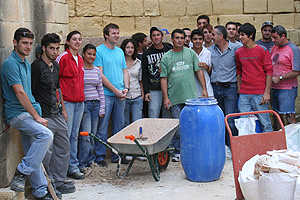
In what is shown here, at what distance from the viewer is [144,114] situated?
8172 mm

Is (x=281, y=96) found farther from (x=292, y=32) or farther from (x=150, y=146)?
(x=150, y=146)

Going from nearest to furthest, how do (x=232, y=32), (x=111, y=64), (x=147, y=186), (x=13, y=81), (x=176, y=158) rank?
(x=13, y=81), (x=147, y=186), (x=111, y=64), (x=176, y=158), (x=232, y=32)

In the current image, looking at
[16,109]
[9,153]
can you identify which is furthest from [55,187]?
[16,109]

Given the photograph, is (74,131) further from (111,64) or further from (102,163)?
(111,64)

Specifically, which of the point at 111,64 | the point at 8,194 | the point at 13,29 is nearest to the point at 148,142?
the point at 111,64

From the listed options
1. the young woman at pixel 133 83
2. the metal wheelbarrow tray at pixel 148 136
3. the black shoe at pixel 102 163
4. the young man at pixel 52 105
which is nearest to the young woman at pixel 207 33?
→ the young woman at pixel 133 83

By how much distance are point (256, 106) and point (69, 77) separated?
327 centimetres

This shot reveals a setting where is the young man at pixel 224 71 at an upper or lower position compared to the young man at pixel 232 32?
lower

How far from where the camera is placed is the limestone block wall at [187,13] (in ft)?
30.1

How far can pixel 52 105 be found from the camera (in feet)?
18.4

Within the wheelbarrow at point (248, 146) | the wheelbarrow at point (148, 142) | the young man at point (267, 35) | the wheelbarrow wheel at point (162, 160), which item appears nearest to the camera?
the wheelbarrow at point (248, 146)

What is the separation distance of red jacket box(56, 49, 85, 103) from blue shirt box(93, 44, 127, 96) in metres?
0.93

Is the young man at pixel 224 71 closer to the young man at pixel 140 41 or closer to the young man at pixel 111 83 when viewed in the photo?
the young man at pixel 140 41

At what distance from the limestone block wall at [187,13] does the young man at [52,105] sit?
3612 millimetres
